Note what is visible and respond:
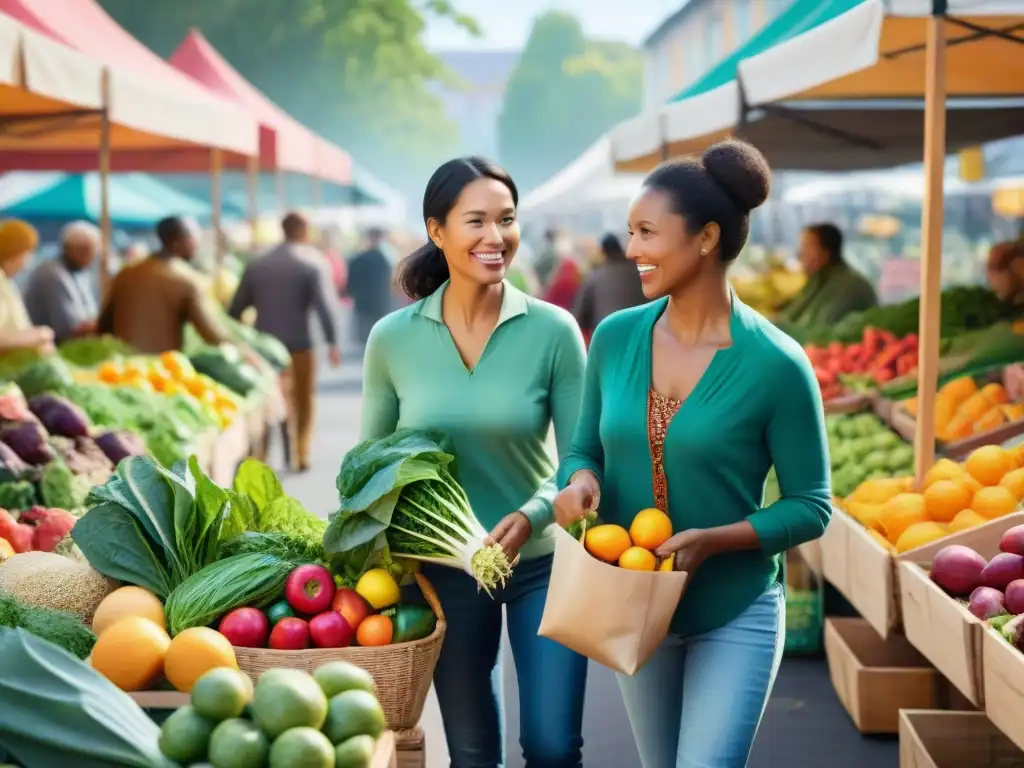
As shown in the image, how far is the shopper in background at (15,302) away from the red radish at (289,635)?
15.4 ft

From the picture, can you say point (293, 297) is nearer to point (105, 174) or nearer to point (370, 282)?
point (105, 174)

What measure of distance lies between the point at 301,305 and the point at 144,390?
13.8ft

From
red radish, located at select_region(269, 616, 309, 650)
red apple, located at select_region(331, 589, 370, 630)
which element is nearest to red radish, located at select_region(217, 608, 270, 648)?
red radish, located at select_region(269, 616, 309, 650)

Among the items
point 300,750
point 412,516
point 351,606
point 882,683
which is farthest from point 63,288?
point 300,750

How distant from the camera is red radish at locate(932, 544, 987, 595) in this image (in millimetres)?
4699

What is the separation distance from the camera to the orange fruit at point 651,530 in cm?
309

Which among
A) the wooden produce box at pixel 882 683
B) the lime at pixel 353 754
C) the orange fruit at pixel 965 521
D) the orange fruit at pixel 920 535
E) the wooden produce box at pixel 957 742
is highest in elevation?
the lime at pixel 353 754

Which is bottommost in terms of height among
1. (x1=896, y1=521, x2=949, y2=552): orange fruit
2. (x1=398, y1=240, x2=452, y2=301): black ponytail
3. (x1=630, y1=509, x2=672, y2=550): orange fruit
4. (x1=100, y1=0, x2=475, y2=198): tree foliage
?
(x1=896, y1=521, x2=949, y2=552): orange fruit

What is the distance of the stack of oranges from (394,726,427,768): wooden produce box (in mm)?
580

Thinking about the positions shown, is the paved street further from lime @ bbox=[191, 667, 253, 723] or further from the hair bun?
lime @ bbox=[191, 667, 253, 723]

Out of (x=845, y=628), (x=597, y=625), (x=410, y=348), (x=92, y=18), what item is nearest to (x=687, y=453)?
(x=597, y=625)

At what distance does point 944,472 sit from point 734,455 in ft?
9.92

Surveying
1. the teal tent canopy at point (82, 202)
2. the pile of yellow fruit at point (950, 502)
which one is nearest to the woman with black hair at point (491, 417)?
the pile of yellow fruit at point (950, 502)

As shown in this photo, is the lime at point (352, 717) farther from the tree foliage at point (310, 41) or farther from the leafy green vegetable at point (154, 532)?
the tree foliage at point (310, 41)
